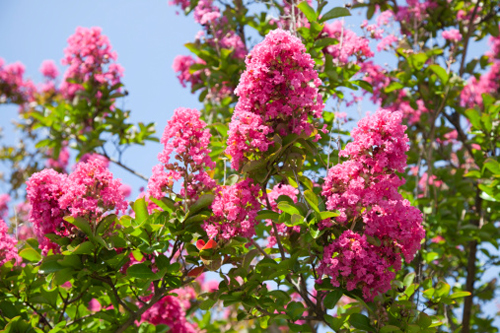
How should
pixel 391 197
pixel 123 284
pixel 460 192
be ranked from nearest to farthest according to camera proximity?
pixel 391 197 → pixel 123 284 → pixel 460 192

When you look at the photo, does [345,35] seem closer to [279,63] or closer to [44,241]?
[279,63]

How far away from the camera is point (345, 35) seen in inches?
157

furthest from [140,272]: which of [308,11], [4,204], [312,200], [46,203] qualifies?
[4,204]

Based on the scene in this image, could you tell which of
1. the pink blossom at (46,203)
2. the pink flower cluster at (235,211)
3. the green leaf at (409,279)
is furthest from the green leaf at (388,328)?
the pink blossom at (46,203)

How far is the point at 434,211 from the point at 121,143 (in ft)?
9.47

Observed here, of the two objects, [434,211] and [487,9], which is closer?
[434,211]

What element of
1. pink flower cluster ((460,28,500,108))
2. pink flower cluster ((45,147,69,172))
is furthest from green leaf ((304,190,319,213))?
pink flower cluster ((45,147,69,172))

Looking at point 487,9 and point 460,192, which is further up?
point 487,9

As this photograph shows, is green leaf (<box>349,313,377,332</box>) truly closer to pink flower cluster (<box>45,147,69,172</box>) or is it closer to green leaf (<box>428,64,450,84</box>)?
green leaf (<box>428,64,450,84</box>)

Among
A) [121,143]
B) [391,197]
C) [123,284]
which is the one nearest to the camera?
[391,197]

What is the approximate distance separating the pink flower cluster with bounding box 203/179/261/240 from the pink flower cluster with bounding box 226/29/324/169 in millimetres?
129

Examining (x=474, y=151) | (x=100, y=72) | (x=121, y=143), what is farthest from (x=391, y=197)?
(x=100, y=72)

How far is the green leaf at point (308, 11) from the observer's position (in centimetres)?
313

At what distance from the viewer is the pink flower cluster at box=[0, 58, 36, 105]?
8.14 meters
